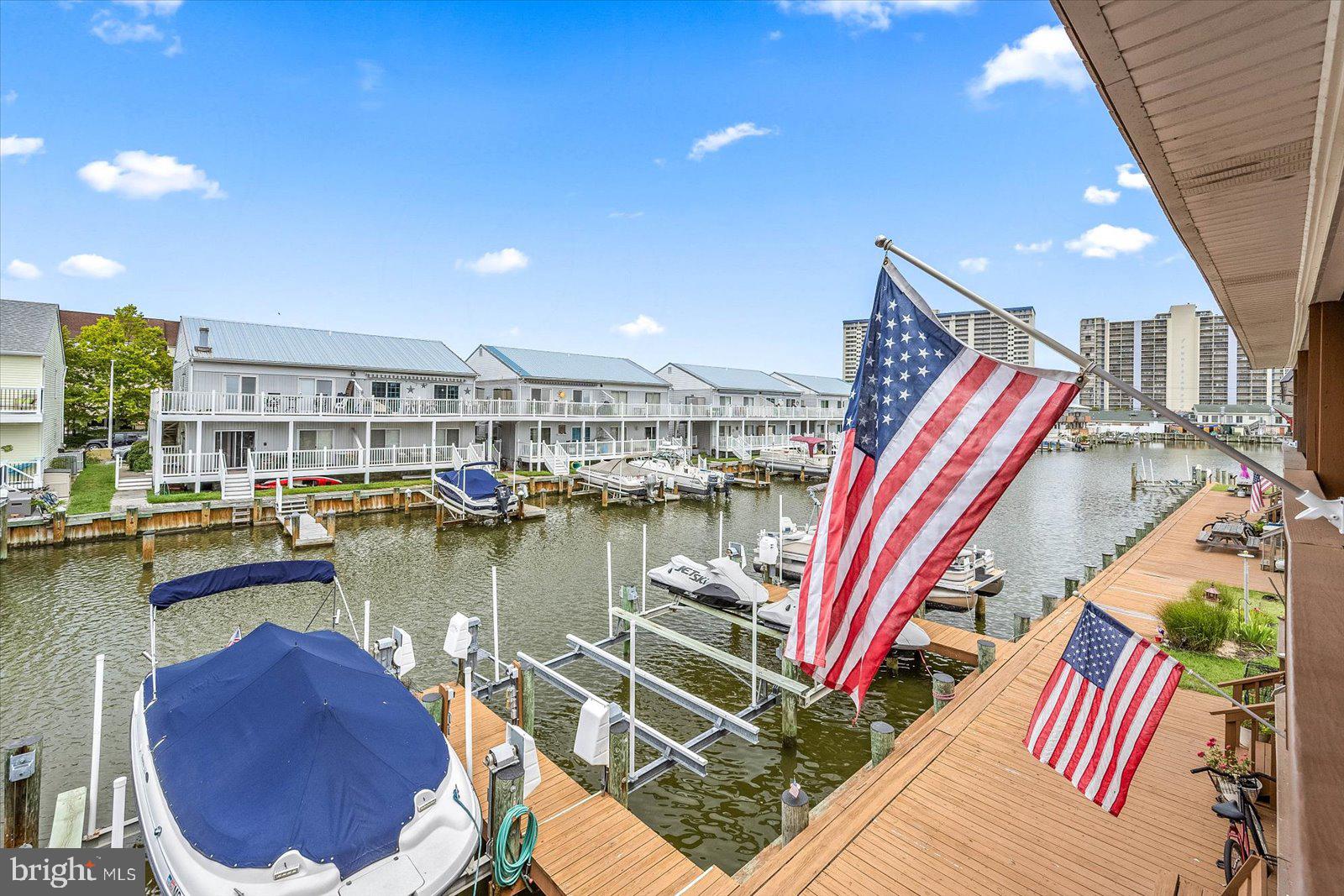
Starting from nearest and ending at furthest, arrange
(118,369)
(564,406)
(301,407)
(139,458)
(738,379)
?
(301,407)
(139,458)
(564,406)
(118,369)
(738,379)

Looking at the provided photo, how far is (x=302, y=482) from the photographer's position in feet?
93.8

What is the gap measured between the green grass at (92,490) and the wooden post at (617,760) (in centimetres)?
2393

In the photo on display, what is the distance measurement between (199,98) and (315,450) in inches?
997

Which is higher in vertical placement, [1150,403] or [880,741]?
[1150,403]

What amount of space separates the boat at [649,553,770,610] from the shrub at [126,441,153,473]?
27.9m

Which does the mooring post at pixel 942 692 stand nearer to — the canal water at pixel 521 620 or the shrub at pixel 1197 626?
the canal water at pixel 521 620

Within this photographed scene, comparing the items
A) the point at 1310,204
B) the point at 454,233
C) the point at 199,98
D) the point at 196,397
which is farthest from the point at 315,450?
the point at 1310,204

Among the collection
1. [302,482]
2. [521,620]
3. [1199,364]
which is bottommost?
[521,620]

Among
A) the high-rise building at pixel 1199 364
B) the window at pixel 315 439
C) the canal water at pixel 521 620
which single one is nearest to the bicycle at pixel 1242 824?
the canal water at pixel 521 620

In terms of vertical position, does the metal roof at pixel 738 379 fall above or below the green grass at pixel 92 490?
above

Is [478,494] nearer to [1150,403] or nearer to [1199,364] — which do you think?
[1150,403]

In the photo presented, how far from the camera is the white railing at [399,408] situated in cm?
2562

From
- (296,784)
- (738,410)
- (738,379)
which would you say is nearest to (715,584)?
(296,784)

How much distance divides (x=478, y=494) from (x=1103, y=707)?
76.1 feet
